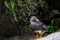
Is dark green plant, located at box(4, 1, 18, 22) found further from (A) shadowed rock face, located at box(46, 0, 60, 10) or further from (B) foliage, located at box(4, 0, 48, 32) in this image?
(A) shadowed rock face, located at box(46, 0, 60, 10)

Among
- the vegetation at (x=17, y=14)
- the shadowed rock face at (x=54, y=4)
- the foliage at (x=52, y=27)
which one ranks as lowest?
the foliage at (x=52, y=27)

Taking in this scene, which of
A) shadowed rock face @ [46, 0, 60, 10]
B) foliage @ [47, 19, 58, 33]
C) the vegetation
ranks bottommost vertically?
foliage @ [47, 19, 58, 33]

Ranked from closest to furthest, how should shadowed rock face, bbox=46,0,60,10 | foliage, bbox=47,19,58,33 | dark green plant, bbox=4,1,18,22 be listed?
1. dark green plant, bbox=4,1,18,22
2. foliage, bbox=47,19,58,33
3. shadowed rock face, bbox=46,0,60,10

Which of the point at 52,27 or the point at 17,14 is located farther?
the point at 52,27

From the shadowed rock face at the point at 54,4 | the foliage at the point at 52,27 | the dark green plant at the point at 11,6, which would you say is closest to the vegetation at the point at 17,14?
the dark green plant at the point at 11,6

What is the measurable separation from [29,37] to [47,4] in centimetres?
322

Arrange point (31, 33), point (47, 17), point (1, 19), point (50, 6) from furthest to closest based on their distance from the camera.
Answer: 1. point (50, 6)
2. point (47, 17)
3. point (31, 33)
4. point (1, 19)

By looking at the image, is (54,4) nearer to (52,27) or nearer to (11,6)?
(52,27)

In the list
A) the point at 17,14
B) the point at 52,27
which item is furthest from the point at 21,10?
the point at 52,27

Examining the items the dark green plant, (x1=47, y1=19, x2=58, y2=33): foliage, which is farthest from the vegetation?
(x1=47, y1=19, x2=58, y2=33): foliage

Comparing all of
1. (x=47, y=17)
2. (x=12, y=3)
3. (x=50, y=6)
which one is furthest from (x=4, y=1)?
(x=50, y=6)

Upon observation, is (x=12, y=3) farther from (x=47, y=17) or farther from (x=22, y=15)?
(x=47, y=17)

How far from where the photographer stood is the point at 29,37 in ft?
18.0

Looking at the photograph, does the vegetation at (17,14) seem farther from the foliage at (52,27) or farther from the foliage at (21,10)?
the foliage at (52,27)
